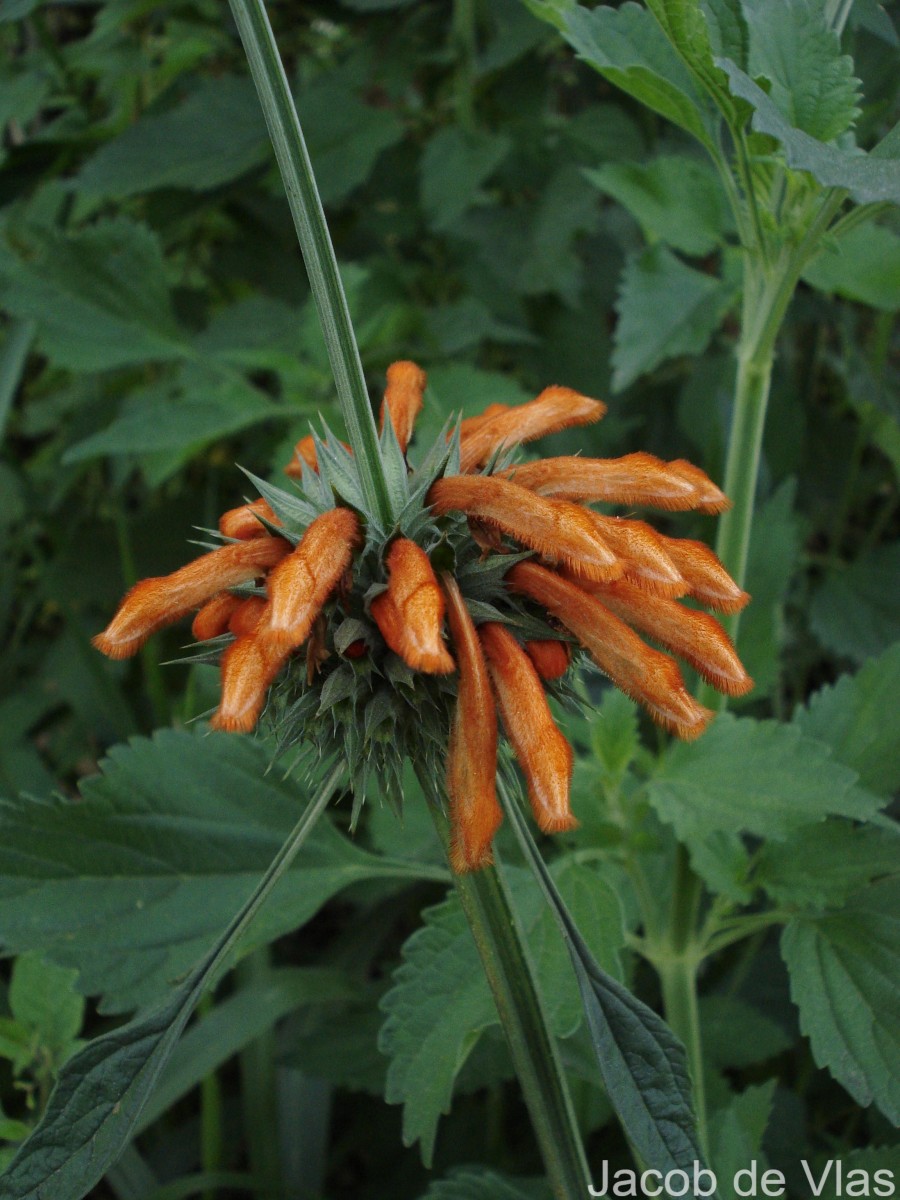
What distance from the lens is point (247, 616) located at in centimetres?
77

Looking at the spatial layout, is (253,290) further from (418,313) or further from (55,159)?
(418,313)

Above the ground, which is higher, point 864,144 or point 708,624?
point 864,144

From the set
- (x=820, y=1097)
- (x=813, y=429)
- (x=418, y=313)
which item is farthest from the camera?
(x=813, y=429)

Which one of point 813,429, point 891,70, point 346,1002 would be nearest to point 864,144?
point 891,70

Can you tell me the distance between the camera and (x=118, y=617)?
30.9 inches

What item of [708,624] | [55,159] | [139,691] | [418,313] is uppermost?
[55,159]

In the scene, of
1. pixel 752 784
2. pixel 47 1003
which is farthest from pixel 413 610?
pixel 47 1003

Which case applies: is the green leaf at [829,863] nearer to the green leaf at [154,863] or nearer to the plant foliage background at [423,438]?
the plant foliage background at [423,438]

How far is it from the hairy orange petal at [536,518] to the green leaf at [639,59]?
1.16ft

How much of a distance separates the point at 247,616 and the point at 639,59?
0.59 metres

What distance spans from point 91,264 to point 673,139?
1.07 meters

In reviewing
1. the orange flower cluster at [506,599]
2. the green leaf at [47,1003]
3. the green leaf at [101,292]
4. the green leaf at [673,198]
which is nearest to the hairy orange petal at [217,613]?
the orange flower cluster at [506,599]

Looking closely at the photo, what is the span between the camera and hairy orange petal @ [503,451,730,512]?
828mm

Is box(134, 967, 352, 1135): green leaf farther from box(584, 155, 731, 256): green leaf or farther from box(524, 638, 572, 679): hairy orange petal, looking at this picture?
box(584, 155, 731, 256): green leaf
